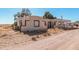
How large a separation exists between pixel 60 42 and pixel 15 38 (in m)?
0.76

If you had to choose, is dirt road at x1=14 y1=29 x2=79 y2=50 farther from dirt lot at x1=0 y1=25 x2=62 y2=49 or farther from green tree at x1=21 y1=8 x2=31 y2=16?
green tree at x1=21 y1=8 x2=31 y2=16

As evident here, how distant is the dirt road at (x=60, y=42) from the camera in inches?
148

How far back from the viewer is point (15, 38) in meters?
3.87

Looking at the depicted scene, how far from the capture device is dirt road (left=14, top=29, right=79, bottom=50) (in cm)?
376

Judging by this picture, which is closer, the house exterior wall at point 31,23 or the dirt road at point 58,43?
the dirt road at point 58,43

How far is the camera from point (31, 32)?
3938 mm

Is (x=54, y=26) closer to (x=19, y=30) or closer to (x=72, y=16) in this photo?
(x=72, y=16)

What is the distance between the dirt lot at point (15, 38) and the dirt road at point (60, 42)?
7cm

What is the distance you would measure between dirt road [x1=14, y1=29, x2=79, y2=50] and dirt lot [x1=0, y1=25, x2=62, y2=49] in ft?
0.24

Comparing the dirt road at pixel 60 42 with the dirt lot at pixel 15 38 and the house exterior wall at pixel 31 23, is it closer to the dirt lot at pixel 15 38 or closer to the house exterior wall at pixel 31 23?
the dirt lot at pixel 15 38

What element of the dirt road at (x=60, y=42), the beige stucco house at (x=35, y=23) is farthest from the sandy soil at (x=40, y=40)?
the beige stucco house at (x=35, y=23)

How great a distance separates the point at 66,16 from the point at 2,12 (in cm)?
108

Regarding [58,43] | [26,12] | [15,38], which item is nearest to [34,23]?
[26,12]

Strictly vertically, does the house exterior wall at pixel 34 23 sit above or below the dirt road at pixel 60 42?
above
